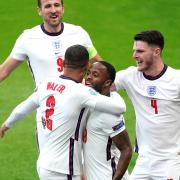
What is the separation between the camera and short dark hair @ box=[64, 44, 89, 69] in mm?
7926

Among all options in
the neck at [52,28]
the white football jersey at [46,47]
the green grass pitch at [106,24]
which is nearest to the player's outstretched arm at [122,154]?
the white football jersey at [46,47]

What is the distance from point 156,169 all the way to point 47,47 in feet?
6.51

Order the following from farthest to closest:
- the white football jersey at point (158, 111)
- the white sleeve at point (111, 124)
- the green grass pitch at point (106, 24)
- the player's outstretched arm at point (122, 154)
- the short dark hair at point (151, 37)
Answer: the green grass pitch at point (106, 24) → the short dark hair at point (151, 37) → the white football jersey at point (158, 111) → the player's outstretched arm at point (122, 154) → the white sleeve at point (111, 124)

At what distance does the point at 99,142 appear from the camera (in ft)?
26.9

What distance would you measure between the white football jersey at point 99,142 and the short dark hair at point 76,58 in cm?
54

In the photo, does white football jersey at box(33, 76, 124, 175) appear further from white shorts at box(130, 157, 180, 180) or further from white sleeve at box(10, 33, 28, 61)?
white sleeve at box(10, 33, 28, 61)

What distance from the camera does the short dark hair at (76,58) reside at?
7.93 meters

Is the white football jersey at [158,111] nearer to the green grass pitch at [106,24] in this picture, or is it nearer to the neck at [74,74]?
the neck at [74,74]

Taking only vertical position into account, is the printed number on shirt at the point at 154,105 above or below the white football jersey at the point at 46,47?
below

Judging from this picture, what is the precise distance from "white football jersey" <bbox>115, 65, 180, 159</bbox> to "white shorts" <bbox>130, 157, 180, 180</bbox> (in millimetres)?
61

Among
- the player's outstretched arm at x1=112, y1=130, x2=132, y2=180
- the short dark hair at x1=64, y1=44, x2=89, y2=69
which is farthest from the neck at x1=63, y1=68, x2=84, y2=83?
the player's outstretched arm at x1=112, y1=130, x2=132, y2=180

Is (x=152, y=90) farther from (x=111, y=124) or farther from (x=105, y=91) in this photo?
(x=111, y=124)

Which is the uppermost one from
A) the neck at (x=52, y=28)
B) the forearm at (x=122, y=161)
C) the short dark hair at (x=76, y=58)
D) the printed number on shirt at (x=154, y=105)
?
the short dark hair at (x=76, y=58)

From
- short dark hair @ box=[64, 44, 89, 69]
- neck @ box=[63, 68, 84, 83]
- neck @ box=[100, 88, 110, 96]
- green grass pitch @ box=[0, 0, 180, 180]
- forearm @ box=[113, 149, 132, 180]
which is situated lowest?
green grass pitch @ box=[0, 0, 180, 180]
